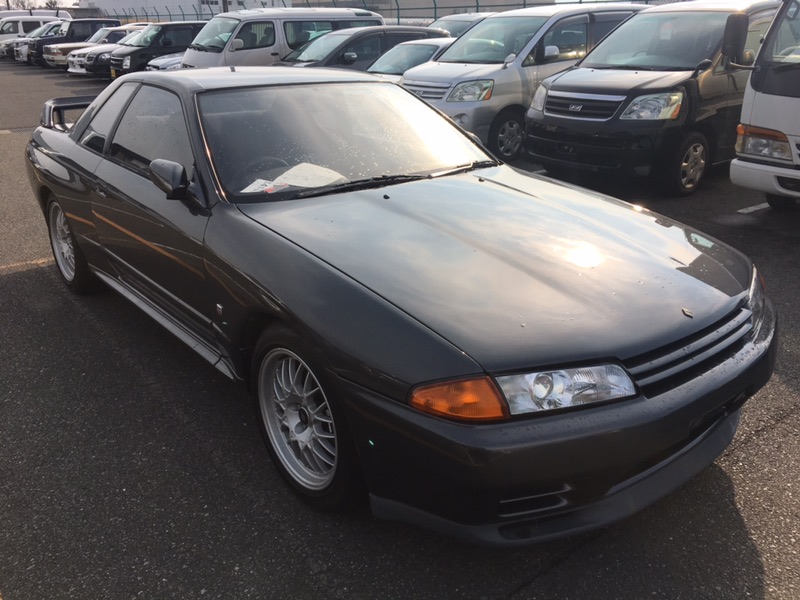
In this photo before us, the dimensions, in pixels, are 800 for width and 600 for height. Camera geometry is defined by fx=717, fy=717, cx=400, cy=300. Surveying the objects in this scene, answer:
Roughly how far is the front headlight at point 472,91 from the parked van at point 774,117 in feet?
10.5

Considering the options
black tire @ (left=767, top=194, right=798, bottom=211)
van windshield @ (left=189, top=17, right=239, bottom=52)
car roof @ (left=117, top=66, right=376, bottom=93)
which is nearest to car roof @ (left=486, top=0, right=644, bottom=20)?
black tire @ (left=767, top=194, right=798, bottom=211)

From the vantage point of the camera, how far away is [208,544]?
2500mm

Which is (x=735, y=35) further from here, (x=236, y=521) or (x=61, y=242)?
(x=236, y=521)

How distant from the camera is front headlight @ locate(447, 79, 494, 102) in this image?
845 centimetres

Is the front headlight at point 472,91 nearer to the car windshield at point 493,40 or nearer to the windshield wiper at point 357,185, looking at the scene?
the car windshield at point 493,40

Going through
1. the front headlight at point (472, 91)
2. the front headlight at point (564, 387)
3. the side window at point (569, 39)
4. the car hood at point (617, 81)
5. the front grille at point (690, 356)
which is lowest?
the front headlight at point (472, 91)

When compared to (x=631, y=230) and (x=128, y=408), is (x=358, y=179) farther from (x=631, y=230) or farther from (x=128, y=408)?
(x=128, y=408)

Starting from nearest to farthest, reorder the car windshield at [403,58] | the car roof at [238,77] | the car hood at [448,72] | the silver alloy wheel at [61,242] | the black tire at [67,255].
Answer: the car roof at [238,77]
the black tire at [67,255]
the silver alloy wheel at [61,242]
the car hood at [448,72]
the car windshield at [403,58]

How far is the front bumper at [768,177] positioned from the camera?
5.54 m

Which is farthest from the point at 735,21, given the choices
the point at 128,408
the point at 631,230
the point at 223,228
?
the point at 128,408

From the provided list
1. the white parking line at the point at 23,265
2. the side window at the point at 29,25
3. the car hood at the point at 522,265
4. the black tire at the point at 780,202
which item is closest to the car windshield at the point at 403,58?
the black tire at the point at 780,202

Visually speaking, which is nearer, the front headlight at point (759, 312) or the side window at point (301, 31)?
the front headlight at point (759, 312)

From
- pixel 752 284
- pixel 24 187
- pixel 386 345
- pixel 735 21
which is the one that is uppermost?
pixel 735 21

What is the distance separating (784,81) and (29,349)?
567 centimetres
